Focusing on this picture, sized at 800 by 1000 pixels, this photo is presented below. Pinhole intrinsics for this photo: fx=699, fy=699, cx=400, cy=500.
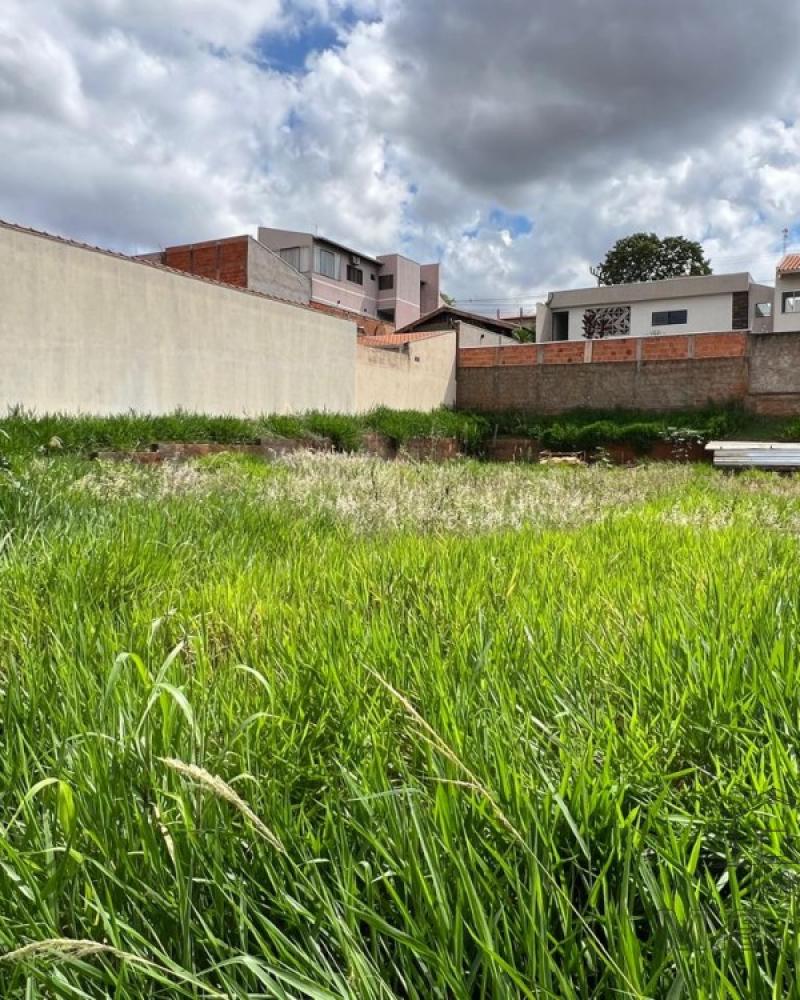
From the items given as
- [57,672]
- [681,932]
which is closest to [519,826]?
[681,932]

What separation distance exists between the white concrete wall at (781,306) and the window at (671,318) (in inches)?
154

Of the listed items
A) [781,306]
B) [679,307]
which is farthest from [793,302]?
[679,307]

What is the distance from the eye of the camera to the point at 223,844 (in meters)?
1.03

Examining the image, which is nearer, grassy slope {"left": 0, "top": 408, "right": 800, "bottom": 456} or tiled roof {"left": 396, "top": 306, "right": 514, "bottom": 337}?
grassy slope {"left": 0, "top": 408, "right": 800, "bottom": 456}

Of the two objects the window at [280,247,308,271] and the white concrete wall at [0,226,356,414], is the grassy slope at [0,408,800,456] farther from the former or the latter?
the window at [280,247,308,271]

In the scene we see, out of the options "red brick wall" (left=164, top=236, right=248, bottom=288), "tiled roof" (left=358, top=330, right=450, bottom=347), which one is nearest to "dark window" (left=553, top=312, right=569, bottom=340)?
"tiled roof" (left=358, top=330, right=450, bottom=347)

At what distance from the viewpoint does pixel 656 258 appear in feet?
167

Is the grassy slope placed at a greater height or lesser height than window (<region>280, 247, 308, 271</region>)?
lesser

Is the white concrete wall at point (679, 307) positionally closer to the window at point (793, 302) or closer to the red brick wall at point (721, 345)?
the window at point (793, 302)

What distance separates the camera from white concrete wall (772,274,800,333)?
3070cm

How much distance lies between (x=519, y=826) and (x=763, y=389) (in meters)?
20.0

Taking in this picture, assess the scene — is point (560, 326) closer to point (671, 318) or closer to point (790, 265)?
point (671, 318)

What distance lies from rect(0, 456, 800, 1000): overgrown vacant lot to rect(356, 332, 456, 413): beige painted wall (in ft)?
52.5

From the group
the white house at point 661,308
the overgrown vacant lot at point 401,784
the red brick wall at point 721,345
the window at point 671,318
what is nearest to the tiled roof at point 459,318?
the white house at point 661,308
